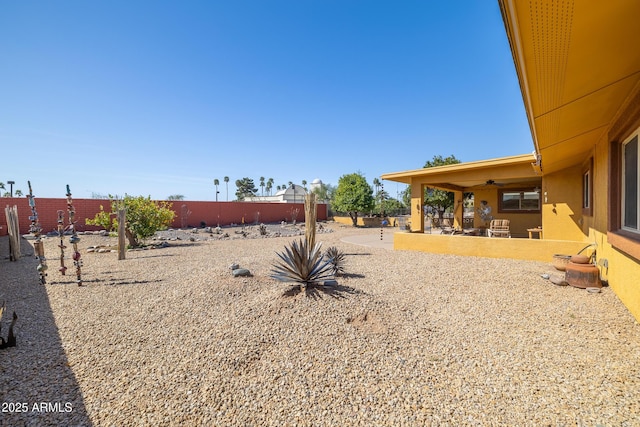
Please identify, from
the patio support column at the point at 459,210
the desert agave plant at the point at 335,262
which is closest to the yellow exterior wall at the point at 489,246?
the desert agave plant at the point at 335,262

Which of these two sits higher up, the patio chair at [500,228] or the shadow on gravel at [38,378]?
the patio chair at [500,228]

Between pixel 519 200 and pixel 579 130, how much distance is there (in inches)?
382

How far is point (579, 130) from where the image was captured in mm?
4820

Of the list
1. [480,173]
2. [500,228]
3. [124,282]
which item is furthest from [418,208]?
[124,282]

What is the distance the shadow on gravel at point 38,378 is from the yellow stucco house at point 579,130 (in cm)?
448

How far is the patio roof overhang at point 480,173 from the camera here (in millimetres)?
9323

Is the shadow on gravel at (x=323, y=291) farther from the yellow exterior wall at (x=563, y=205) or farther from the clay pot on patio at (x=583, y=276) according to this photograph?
the yellow exterior wall at (x=563, y=205)

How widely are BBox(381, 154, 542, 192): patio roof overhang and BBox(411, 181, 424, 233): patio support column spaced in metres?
0.24

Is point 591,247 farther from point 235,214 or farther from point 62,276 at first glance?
point 235,214

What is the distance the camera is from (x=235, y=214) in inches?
989

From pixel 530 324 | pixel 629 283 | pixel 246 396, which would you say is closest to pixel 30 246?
pixel 246 396

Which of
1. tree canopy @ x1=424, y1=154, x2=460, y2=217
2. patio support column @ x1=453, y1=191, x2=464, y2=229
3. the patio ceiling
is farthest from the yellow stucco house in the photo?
tree canopy @ x1=424, y1=154, x2=460, y2=217

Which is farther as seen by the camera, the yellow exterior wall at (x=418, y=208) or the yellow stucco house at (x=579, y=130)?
the yellow exterior wall at (x=418, y=208)

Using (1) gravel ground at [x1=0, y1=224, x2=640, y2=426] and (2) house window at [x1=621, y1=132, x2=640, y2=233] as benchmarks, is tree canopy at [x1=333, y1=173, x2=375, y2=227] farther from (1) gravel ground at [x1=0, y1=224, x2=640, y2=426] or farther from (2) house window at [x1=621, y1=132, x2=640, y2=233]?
(2) house window at [x1=621, y1=132, x2=640, y2=233]
